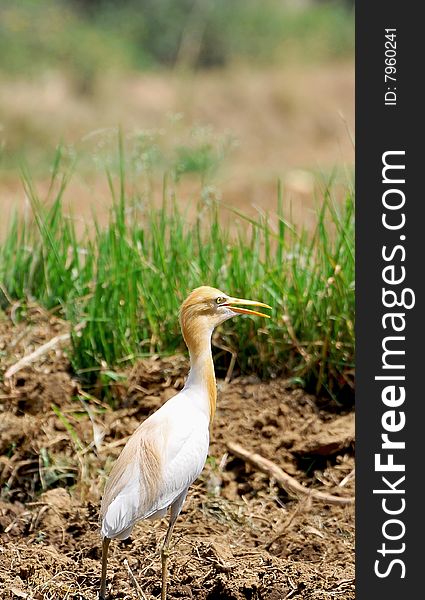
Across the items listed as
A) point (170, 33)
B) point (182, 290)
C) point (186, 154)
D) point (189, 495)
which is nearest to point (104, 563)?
point (189, 495)

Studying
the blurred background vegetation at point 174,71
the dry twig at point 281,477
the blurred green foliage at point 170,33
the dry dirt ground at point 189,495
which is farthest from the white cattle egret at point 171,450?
the blurred green foliage at point 170,33

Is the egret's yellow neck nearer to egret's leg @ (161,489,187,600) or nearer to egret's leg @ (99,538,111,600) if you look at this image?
egret's leg @ (161,489,187,600)

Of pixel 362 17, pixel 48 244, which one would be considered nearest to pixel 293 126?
pixel 48 244

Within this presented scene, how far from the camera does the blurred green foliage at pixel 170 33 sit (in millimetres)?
13859

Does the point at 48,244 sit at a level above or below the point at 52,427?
above

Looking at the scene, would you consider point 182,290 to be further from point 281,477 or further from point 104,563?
point 104,563

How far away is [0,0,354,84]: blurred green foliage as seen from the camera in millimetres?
13859

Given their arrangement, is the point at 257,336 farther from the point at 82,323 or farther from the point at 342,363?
the point at 82,323

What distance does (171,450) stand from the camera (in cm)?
269

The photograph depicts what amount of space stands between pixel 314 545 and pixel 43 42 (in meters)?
11.6

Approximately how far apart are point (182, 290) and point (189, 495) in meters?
0.92

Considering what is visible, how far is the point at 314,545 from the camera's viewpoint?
3.30 meters

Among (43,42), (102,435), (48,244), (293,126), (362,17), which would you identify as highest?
(43,42)

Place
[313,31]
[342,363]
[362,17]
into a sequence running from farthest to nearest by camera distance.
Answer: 1. [313,31]
2. [342,363]
3. [362,17]
